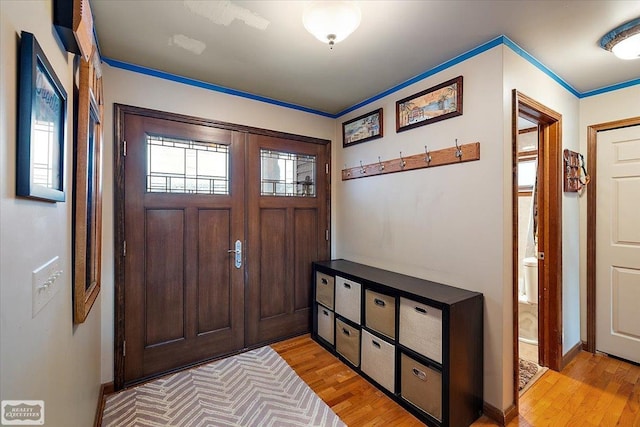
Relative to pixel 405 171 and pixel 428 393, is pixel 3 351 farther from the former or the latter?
pixel 405 171

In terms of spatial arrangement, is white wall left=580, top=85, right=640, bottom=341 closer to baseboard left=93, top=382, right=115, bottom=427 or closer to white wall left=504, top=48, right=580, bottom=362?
white wall left=504, top=48, right=580, bottom=362

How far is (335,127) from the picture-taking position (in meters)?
Result: 3.47

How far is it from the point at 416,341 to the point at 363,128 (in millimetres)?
2070

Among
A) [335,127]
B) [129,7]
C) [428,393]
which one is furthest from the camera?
[335,127]

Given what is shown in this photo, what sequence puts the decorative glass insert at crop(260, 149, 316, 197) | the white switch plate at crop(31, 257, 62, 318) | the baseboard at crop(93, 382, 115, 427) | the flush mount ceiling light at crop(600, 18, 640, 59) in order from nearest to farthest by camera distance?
the white switch plate at crop(31, 257, 62, 318)
the flush mount ceiling light at crop(600, 18, 640, 59)
the baseboard at crop(93, 382, 115, 427)
the decorative glass insert at crop(260, 149, 316, 197)

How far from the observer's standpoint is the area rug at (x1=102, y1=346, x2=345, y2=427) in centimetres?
190

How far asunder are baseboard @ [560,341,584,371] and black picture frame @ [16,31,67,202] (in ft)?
11.7

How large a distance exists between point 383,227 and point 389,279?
56 centimetres

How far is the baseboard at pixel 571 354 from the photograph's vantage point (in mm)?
2482

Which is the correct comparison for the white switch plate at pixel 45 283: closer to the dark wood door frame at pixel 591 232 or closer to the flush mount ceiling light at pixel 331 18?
the flush mount ceiling light at pixel 331 18

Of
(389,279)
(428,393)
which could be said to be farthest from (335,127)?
(428,393)

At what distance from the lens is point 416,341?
1.98 m

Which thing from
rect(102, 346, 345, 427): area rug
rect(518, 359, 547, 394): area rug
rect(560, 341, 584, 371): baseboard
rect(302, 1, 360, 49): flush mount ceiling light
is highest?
rect(302, 1, 360, 49): flush mount ceiling light

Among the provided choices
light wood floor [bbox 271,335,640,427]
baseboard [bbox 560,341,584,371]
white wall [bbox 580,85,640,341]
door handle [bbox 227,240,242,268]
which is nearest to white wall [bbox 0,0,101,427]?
door handle [bbox 227,240,242,268]
